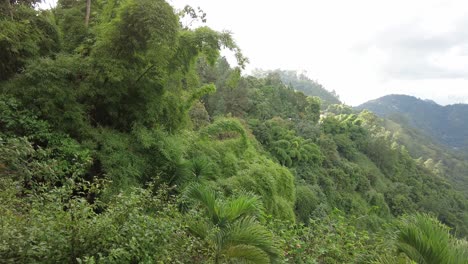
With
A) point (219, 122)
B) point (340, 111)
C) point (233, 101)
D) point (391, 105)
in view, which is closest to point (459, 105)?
point (391, 105)

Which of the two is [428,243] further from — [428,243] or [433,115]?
[433,115]

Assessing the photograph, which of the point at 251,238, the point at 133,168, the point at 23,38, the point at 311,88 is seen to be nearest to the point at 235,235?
the point at 251,238

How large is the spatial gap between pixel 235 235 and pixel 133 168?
7.91ft

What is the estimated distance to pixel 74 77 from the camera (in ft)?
15.7

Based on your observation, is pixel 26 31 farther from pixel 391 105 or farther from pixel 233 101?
pixel 391 105

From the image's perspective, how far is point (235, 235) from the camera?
9.72ft

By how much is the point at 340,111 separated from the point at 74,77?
2319 inches

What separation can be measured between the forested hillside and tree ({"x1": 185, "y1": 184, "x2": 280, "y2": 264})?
0.01m

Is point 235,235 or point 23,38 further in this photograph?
point 23,38

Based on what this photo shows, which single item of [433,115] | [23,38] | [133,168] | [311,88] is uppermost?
[311,88]

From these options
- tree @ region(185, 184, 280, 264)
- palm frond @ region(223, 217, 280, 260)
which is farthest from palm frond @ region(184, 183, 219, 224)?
palm frond @ region(223, 217, 280, 260)

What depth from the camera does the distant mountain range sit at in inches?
4862

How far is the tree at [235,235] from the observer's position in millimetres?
2904

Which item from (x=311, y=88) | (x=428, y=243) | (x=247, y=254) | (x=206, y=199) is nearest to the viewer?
(x=428, y=243)
